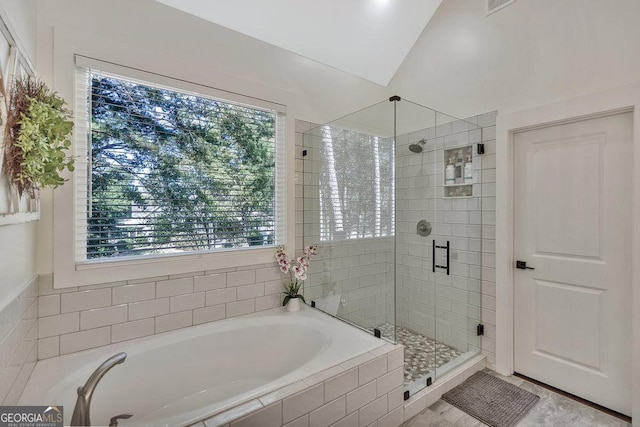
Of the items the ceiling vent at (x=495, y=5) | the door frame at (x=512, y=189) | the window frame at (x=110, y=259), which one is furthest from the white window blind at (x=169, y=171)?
the ceiling vent at (x=495, y=5)

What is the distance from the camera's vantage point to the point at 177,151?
202 cm

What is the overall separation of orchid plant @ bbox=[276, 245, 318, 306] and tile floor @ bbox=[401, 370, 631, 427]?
3.95 feet

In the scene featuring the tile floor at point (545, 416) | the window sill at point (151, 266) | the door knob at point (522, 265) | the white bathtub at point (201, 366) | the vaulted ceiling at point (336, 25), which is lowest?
the tile floor at point (545, 416)

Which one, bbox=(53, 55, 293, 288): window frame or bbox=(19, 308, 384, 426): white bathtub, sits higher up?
bbox=(53, 55, 293, 288): window frame

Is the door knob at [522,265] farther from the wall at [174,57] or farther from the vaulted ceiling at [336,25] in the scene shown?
the vaulted ceiling at [336,25]

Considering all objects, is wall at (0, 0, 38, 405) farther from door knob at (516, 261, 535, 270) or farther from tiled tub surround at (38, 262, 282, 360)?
door knob at (516, 261, 535, 270)

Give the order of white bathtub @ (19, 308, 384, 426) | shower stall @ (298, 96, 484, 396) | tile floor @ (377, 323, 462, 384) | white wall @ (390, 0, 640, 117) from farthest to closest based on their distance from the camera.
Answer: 1. shower stall @ (298, 96, 484, 396)
2. tile floor @ (377, 323, 462, 384)
3. white wall @ (390, 0, 640, 117)
4. white bathtub @ (19, 308, 384, 426)

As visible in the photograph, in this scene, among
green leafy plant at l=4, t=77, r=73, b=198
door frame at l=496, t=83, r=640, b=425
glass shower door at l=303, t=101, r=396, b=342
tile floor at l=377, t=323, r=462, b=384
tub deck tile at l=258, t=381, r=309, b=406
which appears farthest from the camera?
glass shower door at l=303, t=101, r=396, b=342

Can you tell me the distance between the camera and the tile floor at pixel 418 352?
207 centimetres

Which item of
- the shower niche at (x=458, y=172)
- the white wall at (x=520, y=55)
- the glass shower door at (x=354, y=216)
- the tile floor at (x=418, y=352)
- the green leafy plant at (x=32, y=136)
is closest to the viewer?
the green leafy plant at (x=32, y=136)

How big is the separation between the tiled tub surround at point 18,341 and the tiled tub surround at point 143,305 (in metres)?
0.08

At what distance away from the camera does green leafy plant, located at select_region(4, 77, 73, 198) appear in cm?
107

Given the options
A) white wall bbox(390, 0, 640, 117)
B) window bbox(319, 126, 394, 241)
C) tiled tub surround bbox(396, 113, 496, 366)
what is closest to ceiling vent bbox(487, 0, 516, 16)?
white wall bbox(390, 0, 640, 117)

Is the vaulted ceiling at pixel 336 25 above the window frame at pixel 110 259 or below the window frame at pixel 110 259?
above
